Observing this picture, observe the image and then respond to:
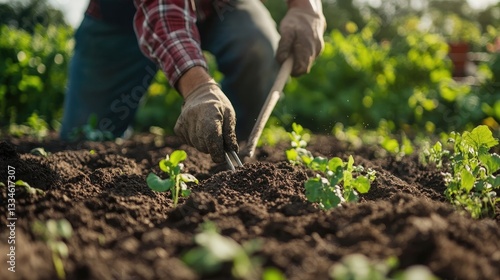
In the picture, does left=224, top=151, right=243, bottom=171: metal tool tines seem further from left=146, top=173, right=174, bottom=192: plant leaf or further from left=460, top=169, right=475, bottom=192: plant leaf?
left=460, top=169, right=475, bottom=192: plant leaf

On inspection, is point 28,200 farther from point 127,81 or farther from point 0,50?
point 0,50

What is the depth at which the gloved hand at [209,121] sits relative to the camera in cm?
231

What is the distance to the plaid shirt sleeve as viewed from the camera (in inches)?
100.0

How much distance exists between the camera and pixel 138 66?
4.12m

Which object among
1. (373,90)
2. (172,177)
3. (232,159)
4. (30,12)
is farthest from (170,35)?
(30,12)

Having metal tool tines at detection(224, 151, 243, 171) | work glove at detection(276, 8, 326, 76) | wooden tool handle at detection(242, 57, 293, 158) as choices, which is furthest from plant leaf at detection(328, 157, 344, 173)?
work glove at detection(276, 8, 326, 76)

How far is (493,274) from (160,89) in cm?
494

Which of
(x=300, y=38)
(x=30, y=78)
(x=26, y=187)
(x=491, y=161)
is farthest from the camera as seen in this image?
(x=30, y=78)

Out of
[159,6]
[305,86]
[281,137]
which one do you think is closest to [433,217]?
[159,6]

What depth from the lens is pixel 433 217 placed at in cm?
143

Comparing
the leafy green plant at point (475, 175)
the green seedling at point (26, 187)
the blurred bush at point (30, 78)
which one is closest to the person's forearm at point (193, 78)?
the green seedling at point (26, 187)

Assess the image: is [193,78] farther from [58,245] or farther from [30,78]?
[30,78]

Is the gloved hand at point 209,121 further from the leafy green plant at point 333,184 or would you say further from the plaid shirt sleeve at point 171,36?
the leafy green plant at point 333,184

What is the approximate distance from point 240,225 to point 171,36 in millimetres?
1256
